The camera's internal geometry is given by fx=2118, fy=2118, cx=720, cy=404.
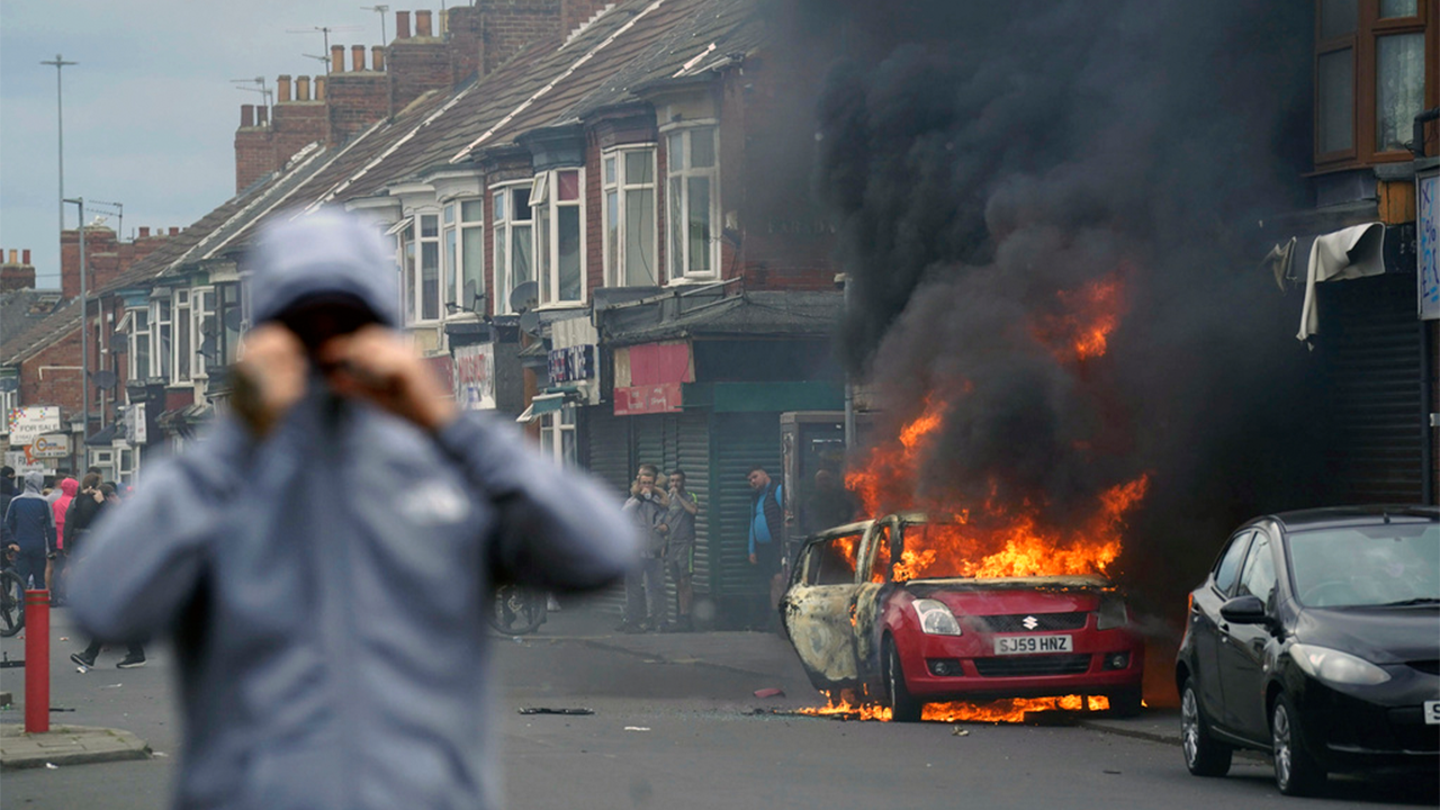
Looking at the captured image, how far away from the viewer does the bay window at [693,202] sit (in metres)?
28.2

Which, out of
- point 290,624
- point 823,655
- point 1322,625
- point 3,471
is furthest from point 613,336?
point 290,624

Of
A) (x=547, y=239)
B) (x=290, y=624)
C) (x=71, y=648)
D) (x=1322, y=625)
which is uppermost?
A: (x=547, y=239)

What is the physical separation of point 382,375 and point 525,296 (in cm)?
3043

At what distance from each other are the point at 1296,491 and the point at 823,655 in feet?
17.8

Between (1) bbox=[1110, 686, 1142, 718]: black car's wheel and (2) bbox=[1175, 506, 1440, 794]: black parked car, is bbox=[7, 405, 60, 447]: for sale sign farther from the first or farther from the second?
(2) bbox=[1175, 506, 1440, 794]: black parked car

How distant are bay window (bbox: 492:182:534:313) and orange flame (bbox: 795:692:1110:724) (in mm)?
19869

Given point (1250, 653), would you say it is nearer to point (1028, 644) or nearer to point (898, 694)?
point (1028, 644)

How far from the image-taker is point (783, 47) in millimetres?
25484

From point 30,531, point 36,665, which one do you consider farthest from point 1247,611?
point 30,531

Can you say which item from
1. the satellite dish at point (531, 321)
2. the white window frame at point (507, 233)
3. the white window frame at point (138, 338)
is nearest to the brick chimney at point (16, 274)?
the white window frame at point (138, 338)

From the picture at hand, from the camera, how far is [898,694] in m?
13.6

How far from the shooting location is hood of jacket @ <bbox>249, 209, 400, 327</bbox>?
2.64 metres

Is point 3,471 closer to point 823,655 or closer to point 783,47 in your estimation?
point 783,47

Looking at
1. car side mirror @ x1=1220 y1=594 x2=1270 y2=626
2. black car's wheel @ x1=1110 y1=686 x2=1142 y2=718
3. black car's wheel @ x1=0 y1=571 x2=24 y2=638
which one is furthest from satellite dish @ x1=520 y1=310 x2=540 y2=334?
car side mirror @ x1=1220 y1=594 x2=1270 y2=626
